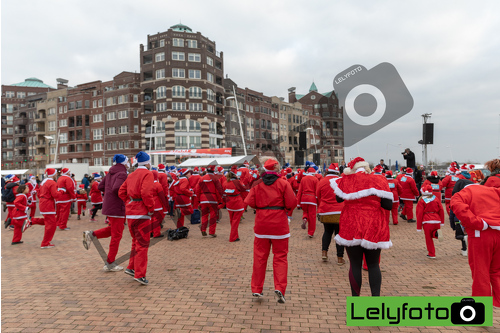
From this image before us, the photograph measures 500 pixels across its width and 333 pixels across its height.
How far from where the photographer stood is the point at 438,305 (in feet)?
13.0

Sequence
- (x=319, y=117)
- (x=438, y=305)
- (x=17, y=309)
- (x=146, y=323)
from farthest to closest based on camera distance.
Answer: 1. (x=319, y=117)
2. (x=17, y=309)
3. (x=146, y=323)
4. (x=438, y=305)

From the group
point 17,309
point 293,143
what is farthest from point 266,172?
point 293,143

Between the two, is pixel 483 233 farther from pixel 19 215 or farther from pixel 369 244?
pixel 19 215

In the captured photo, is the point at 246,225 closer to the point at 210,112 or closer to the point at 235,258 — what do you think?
the point at 235,258

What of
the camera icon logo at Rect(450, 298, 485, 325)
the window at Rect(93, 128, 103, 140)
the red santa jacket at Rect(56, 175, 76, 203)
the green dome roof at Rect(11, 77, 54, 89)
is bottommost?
the camera icon logo at Rect(450, 298, 485, 325)

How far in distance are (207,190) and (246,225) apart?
2.67 meters

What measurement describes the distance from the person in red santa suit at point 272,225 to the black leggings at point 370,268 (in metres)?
0.94

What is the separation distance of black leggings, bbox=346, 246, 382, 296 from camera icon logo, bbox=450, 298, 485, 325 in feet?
2.96

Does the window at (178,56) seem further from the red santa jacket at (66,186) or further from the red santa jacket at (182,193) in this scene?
the red santa jacket at (182,193)

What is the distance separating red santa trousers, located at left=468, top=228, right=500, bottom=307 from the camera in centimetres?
400

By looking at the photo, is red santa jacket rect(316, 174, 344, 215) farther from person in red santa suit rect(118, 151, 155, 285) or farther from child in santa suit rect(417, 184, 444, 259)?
person in red santa suit rect(118, 151, 155, 285)

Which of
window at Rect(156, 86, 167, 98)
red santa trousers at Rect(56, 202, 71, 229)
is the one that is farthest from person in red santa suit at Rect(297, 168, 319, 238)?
window at Rect(156, 86, 167, 98)

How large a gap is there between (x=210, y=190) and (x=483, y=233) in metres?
7.39

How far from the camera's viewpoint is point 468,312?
4117mm
